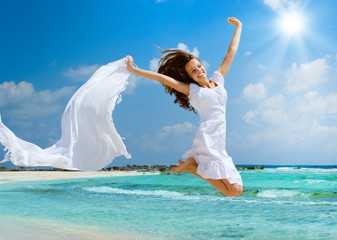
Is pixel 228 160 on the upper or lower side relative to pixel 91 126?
lower

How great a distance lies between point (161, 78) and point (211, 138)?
94cm

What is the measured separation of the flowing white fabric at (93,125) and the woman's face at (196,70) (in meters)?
0.78

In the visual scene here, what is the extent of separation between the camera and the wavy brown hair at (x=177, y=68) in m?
4.79

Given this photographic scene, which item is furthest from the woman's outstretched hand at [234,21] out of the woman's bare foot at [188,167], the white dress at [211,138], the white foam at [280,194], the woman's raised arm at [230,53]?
the white foam at [280,194]

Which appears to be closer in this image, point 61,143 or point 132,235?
point 61,143

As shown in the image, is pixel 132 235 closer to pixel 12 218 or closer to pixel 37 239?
pixel 37 239

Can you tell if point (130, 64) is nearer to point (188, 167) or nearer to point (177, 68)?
point (177, 68)

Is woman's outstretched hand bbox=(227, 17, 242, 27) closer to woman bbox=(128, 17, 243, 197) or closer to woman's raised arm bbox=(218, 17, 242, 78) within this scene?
woman's raised arm bbox=(218, 17, 242, 78)

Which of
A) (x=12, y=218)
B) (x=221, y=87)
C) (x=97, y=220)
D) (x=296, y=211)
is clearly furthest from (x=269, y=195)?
(x=221, y=87)

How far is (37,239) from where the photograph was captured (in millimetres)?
5855

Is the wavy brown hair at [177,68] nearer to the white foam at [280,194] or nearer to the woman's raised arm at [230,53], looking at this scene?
the woman's raised arm at [230,53]

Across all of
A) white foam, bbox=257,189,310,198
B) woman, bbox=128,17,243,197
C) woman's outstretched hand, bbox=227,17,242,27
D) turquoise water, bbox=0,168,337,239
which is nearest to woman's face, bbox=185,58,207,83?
woman, bbox=128,17,243,197

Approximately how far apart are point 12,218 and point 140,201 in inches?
173

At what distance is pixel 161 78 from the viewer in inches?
178
